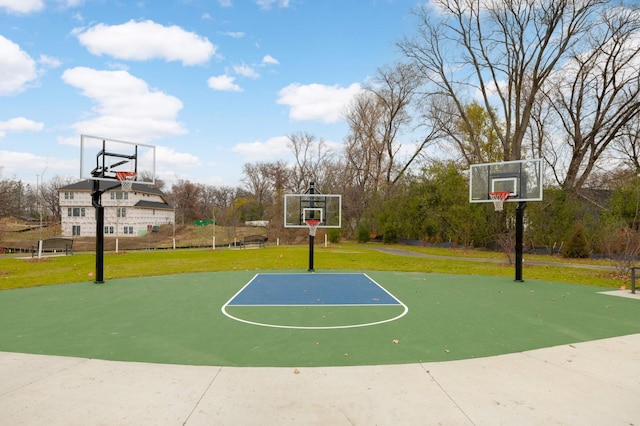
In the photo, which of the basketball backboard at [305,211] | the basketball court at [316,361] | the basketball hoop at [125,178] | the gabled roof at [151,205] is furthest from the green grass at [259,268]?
the gabled roof at [151,205]

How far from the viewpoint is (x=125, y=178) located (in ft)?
38.3

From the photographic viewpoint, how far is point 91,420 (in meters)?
3.35

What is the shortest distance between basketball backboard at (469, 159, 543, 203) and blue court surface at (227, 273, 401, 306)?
5636 mm

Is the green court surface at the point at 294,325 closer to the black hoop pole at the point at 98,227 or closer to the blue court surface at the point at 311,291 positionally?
the blue court surface at the point at 311,291

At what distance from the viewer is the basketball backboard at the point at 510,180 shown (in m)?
12.2

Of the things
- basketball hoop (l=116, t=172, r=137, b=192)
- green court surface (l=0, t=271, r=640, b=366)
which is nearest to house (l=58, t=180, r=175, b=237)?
basketball hoop (l=116, t=172, r=137, b=192)

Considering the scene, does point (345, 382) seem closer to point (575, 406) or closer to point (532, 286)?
point (575, 406)

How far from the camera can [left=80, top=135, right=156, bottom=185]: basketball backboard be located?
35.2 feet

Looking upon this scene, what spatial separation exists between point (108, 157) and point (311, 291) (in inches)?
294

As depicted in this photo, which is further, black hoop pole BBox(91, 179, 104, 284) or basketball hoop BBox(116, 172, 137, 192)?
basketball hoop BBox(116, 172, 137, 192)

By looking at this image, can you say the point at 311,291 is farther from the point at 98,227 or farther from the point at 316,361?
the point at 98,227

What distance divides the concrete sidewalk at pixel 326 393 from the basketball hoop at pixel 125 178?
23.9 ft

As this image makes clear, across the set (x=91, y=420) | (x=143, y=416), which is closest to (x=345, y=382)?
(x=143, y=416)

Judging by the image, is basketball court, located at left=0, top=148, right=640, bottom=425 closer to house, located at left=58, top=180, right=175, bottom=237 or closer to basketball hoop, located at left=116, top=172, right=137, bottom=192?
basketball hoop, located at left=116, top=172, right=137, bottom=192
